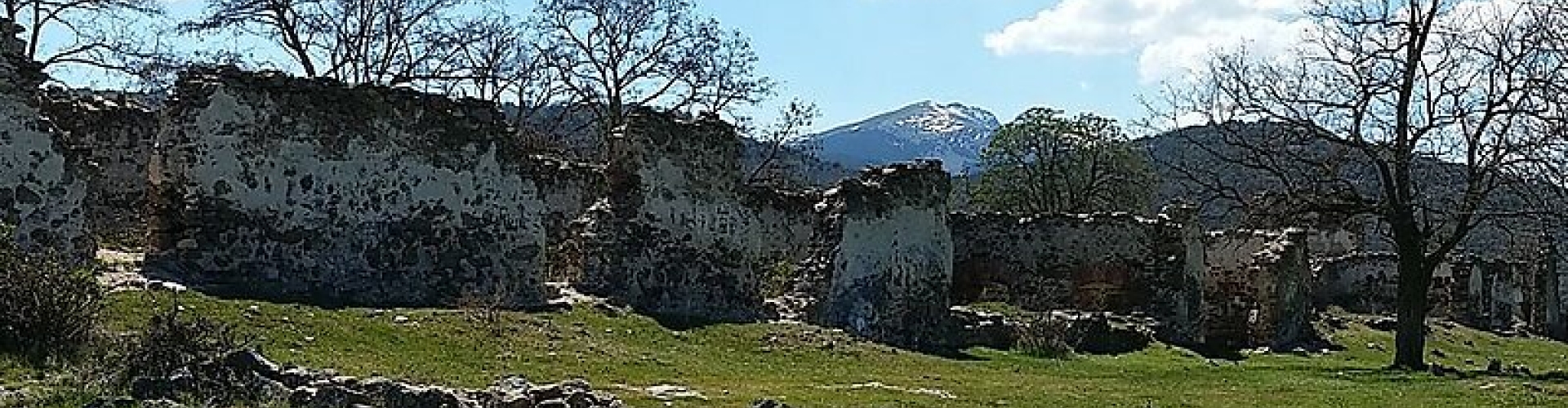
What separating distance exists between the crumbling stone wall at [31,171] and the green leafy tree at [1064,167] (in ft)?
121

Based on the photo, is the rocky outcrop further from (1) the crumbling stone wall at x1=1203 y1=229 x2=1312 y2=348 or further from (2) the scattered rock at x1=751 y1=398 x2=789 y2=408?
(1) the crumbling stone wall at x1=1203 y1=229 x2=1312 y2=348

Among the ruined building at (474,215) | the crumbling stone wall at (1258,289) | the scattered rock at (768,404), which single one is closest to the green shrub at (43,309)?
the ruined building at (474,215)

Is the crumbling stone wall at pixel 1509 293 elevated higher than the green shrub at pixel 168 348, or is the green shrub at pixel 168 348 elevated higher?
the crumbling stone wall at pixel 1509 293

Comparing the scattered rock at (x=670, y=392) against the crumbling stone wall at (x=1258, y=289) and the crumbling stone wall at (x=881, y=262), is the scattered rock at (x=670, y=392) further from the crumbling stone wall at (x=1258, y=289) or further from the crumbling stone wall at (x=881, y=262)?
the crumbling stone wall at (x=1258, y=289)

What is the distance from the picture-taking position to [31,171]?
1970 cm

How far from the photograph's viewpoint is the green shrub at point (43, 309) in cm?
1443

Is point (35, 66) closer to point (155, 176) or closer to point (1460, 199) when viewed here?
point (155, 176)

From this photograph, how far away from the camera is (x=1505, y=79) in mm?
26531

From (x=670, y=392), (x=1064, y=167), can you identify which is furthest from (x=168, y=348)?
(x=1064, y=167)

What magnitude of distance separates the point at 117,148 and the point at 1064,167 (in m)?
33.1

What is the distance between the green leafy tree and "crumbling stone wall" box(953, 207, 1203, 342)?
17.5 meters

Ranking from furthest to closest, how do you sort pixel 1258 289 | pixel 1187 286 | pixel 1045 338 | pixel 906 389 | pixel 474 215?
pixel 1258 289 < pixel 1187 286 < pixel 1045 338 < pixel 474 215 < pixel 906 389

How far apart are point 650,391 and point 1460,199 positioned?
15.3 meters

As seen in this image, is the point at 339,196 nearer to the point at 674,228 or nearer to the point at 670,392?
the point at 674,228
